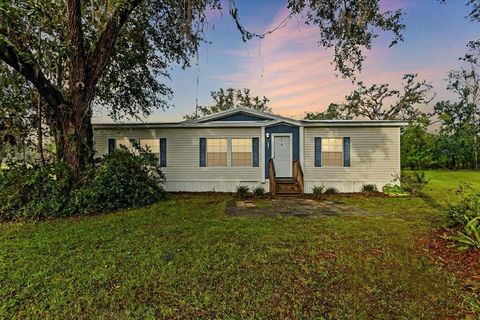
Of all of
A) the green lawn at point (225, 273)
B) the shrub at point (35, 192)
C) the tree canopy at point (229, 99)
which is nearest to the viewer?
the green lawn at point (225, 273)

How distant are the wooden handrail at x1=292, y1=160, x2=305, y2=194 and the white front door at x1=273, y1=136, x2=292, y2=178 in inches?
9.7

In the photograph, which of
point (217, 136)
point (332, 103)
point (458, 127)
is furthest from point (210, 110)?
point (458, 127)

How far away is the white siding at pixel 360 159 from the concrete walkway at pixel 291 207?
84.1 inches

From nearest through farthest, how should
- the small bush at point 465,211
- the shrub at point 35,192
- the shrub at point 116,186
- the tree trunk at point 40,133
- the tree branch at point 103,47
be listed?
the small bush at point 465,211, the shrub at point 35,192, the shrub at point 116,186, the tree branch at point 103,47, the tree trunk at point 40,133

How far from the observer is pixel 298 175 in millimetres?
10227

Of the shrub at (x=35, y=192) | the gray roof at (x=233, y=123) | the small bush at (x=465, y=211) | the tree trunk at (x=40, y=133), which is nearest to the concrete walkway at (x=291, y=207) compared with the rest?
the small bush at (x=465, y=211)

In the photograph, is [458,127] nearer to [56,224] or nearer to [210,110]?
[210,110]

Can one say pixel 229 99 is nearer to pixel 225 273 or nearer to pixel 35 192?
Answer: pixel 35 192

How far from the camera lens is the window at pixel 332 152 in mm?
10695

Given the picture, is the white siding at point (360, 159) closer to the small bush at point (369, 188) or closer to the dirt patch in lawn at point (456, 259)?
the small bush at point (369, 188)

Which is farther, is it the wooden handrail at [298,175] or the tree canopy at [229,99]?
the tree canopy at [229,99]

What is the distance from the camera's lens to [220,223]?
5578mm

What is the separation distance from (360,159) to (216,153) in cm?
602

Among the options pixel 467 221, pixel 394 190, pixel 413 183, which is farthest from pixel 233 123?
pixel 467 221
